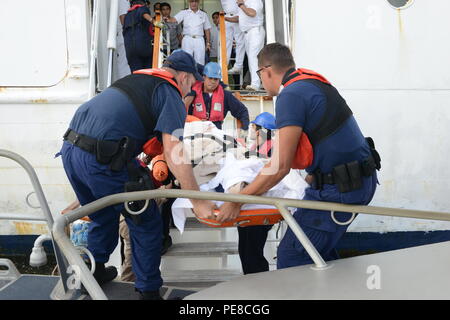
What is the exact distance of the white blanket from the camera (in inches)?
106

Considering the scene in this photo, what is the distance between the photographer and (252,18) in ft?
21.0

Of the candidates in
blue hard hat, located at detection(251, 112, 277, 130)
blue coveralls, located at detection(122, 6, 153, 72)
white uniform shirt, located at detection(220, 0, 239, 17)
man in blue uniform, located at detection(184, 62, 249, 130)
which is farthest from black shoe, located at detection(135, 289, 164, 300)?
white uniform shirt, located at detection(220, 0, 239, 17)

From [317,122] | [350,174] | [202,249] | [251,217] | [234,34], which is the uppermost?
→ [234,34]

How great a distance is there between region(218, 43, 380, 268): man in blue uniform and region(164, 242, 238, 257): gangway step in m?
1.31

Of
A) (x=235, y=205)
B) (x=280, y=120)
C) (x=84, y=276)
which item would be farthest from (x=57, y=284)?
(x=280, y=120)

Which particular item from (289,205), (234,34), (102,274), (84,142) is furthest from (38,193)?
(234,34)

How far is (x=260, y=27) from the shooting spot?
6.45 m

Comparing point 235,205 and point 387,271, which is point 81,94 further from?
point 387,271

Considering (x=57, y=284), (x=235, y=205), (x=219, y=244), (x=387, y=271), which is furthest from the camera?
(x=219, y=244)

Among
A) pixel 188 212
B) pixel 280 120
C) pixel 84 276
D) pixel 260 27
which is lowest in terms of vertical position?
pixel 188 212

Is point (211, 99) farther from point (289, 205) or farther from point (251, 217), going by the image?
point (289, 205)

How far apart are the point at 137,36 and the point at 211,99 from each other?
7.18ft

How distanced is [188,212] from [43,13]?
383cm

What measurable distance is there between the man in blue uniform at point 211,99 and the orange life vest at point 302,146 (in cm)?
256
